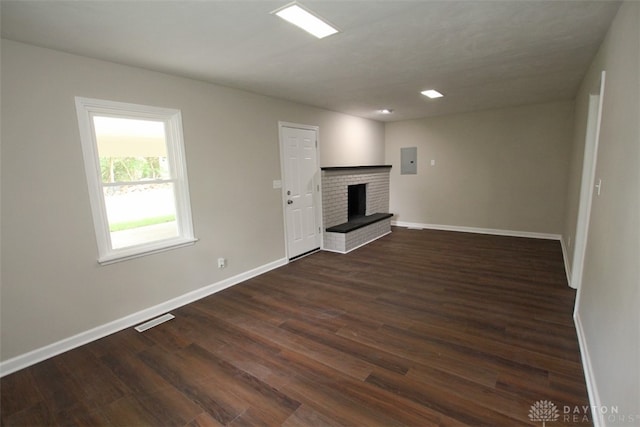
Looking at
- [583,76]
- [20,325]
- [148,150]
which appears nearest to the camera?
[20,325]

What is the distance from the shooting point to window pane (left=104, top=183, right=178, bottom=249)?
276cm

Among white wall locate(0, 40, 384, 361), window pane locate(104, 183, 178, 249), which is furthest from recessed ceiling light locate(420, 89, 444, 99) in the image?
window pane locate(104, 183, 178, 249)

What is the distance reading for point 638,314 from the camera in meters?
1.16

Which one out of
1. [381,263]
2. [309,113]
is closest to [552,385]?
[381,263]

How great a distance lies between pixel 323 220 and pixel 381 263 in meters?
1.27

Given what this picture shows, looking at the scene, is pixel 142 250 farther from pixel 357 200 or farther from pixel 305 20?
pixel 357 200

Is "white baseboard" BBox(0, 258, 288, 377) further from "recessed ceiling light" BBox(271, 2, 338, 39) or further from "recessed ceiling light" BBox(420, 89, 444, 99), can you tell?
"recessed ceiling light" BBox(420, 89, 444, 99)

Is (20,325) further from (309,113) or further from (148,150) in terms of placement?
(309,113)

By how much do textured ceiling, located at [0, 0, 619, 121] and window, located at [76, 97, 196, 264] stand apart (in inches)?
18.5

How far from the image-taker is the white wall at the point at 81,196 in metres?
2.18

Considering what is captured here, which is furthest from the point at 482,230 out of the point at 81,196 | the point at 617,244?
the point at 81,196

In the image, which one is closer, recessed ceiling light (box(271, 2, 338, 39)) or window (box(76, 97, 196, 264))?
recessed ceiling light (box(271, 2, 338, 39))

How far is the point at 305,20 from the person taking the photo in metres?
1.98

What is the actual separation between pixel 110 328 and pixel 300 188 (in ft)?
9.55
